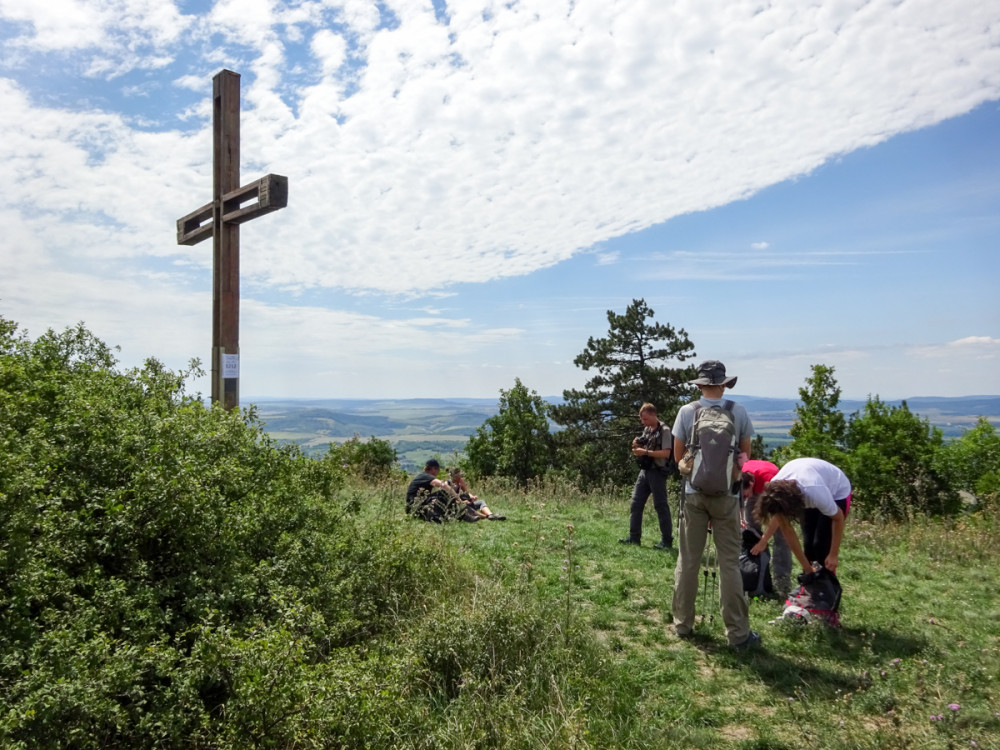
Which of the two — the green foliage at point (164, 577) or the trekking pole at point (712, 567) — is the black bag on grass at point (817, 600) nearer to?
the trekking pole at point (712, 567)

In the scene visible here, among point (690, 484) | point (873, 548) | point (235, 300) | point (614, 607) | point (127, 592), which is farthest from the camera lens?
point (873, 548)

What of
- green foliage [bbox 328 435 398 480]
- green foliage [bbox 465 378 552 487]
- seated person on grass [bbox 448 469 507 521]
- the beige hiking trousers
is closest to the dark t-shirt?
seated person on grass [bbox 448 469 507 521]

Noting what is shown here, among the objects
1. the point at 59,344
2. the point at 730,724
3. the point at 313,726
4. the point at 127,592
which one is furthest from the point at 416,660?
the point at 59,344

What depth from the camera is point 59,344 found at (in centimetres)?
A: 547

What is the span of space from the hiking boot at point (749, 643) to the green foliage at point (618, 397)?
2899 centimetres

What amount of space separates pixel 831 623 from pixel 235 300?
6411 mm

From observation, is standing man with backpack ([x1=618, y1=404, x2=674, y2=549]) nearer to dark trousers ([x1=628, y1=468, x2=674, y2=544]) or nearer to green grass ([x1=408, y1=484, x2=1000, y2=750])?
dark trousers ([x1=628, y1=468, x2=674, y2=544])

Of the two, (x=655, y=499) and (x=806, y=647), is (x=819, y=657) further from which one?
(x=655, y=499)

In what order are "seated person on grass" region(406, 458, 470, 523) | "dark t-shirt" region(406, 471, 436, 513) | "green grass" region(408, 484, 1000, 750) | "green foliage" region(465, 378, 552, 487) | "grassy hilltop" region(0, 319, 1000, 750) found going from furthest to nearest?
"green foliage" region(465, 378, 552, 487) → "dark t-shirt" region(406, 471, 436, 513) → "seated person on grass" region(406, 458, 470, 523) → "green grass" region(408, 484, 1000, 750) → "grassy hilltop" region(0, 319, 1000, 750)

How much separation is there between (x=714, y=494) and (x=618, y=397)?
34131 millimetres

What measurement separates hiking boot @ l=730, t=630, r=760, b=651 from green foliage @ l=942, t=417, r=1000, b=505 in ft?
44.2

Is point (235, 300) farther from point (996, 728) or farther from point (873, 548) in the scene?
point (873, 548)

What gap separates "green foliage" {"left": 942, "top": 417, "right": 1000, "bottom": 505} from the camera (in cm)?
1548

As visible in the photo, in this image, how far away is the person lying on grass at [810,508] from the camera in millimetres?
5426
